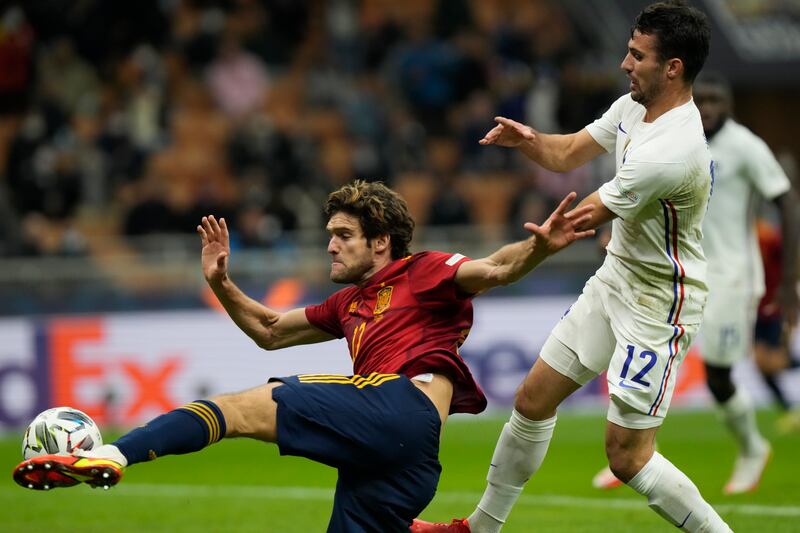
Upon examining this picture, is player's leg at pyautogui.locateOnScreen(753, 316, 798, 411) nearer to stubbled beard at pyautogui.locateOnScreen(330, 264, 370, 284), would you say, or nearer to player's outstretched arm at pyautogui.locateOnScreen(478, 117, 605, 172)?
player's outstretched arm at pyautogui.locateOnScreen(478, 117, 605, 172)

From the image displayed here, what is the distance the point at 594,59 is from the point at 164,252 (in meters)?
8.18

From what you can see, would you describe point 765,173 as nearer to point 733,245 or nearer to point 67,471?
point 733,245

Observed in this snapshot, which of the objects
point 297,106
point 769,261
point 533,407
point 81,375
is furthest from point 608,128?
point 297,106

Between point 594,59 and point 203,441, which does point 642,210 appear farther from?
point 594,59

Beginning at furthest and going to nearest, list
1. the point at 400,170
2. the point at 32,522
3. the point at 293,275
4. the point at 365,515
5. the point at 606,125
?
the point at 400,170 → the point at 293,275 → the point at 32,522 → the point at 606,125 → the point at 365,515

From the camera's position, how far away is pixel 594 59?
20094 millimetres

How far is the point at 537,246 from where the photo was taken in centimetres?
571

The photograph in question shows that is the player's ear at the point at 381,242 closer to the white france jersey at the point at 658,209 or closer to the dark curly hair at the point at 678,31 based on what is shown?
the white france jersey at the point at 658,209

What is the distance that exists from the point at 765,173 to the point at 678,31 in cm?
324

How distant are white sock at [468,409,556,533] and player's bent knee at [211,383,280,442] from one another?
1.44 m

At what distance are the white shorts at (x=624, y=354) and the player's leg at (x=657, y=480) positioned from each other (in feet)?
0.24

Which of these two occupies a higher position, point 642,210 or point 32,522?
point 642,210

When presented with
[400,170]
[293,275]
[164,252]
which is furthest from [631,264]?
[400,170]

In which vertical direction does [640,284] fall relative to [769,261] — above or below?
above
